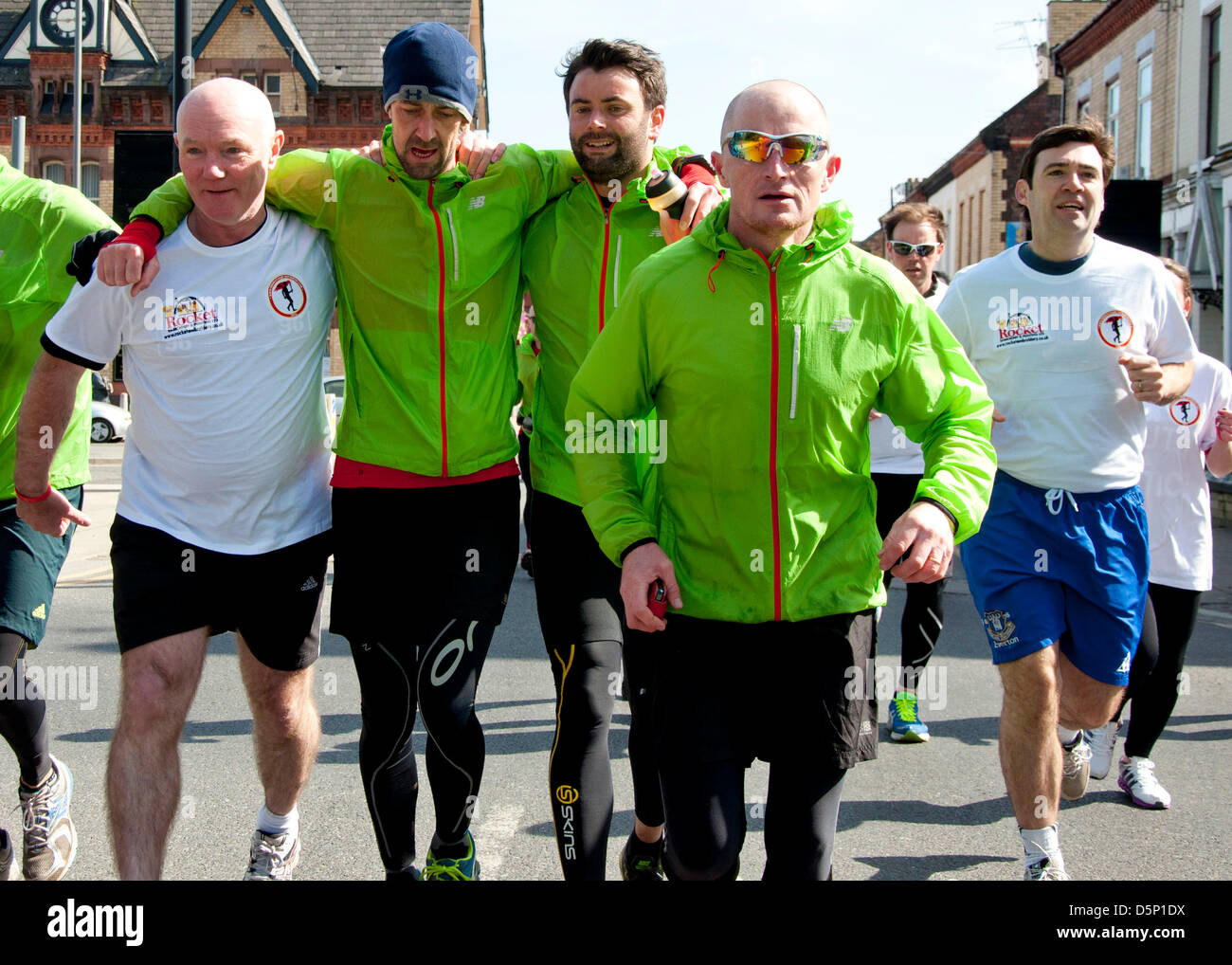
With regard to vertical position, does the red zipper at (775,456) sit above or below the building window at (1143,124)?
below

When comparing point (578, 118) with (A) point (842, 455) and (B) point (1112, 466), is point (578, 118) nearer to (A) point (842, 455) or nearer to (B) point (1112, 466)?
(A) point (842, 455)

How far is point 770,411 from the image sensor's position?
312cm

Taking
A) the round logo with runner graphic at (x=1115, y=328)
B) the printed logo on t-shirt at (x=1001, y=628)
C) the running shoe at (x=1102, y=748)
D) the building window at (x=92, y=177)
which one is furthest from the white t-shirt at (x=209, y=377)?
the building window at (x=92, y=177)

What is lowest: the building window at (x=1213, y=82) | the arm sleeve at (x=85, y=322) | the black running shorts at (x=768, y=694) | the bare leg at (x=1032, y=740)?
the bare leg at (x=1032, y=740)

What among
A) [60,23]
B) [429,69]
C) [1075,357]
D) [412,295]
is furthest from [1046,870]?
[60,23]

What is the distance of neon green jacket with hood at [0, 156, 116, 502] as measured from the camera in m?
4.32

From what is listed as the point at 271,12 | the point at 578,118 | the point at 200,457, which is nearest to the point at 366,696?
the point at 200,457

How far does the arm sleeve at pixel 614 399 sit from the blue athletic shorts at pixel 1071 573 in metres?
1.80

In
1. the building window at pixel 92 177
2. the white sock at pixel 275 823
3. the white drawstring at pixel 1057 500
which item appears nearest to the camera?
the white sock at pixel 275 823

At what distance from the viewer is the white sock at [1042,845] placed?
13.8 ft

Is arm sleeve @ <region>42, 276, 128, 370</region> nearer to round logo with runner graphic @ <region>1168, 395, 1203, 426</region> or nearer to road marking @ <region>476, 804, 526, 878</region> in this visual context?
road marking @ <region>476, 804, 526, 878</region>

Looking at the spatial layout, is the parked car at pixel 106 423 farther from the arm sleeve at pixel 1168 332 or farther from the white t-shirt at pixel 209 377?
the arm sleeve at pixel 1168 332

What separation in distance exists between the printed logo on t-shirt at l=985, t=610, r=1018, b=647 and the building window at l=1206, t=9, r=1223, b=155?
22173 millimetres
